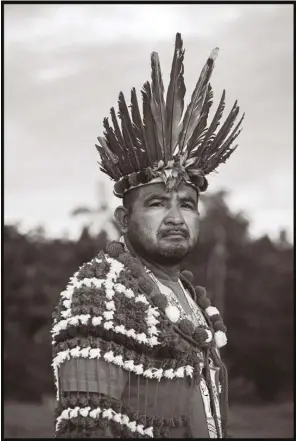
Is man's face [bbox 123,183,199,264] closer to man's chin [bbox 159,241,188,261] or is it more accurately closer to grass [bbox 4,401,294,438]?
man's chin [bbox 159,241,188,261]

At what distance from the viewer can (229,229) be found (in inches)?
1030

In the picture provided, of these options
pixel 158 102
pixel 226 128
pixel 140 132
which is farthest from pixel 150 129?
pixel 226 128

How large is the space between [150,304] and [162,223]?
1.75 ft

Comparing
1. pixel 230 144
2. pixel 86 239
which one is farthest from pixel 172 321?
pixel 86 239

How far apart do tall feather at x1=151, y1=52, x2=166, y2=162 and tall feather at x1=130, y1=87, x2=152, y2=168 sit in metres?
0.10

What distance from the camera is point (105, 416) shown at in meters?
5.14

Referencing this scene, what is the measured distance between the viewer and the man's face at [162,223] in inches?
227

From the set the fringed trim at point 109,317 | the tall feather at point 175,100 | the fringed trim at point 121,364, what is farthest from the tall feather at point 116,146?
the fringed trim at point 121,364

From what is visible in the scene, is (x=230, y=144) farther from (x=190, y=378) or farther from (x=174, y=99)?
(x=190, y=378)

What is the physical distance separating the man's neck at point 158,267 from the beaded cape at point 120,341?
0.13 metres

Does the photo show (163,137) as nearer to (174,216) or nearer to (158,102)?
(158,102)

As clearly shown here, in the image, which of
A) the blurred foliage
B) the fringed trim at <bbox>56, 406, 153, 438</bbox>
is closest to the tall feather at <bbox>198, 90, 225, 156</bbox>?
the fringed trim at <bbox>56, 406, 153, 438</bbox>

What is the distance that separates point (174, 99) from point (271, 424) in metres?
20.2

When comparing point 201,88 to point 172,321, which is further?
point 201,88
